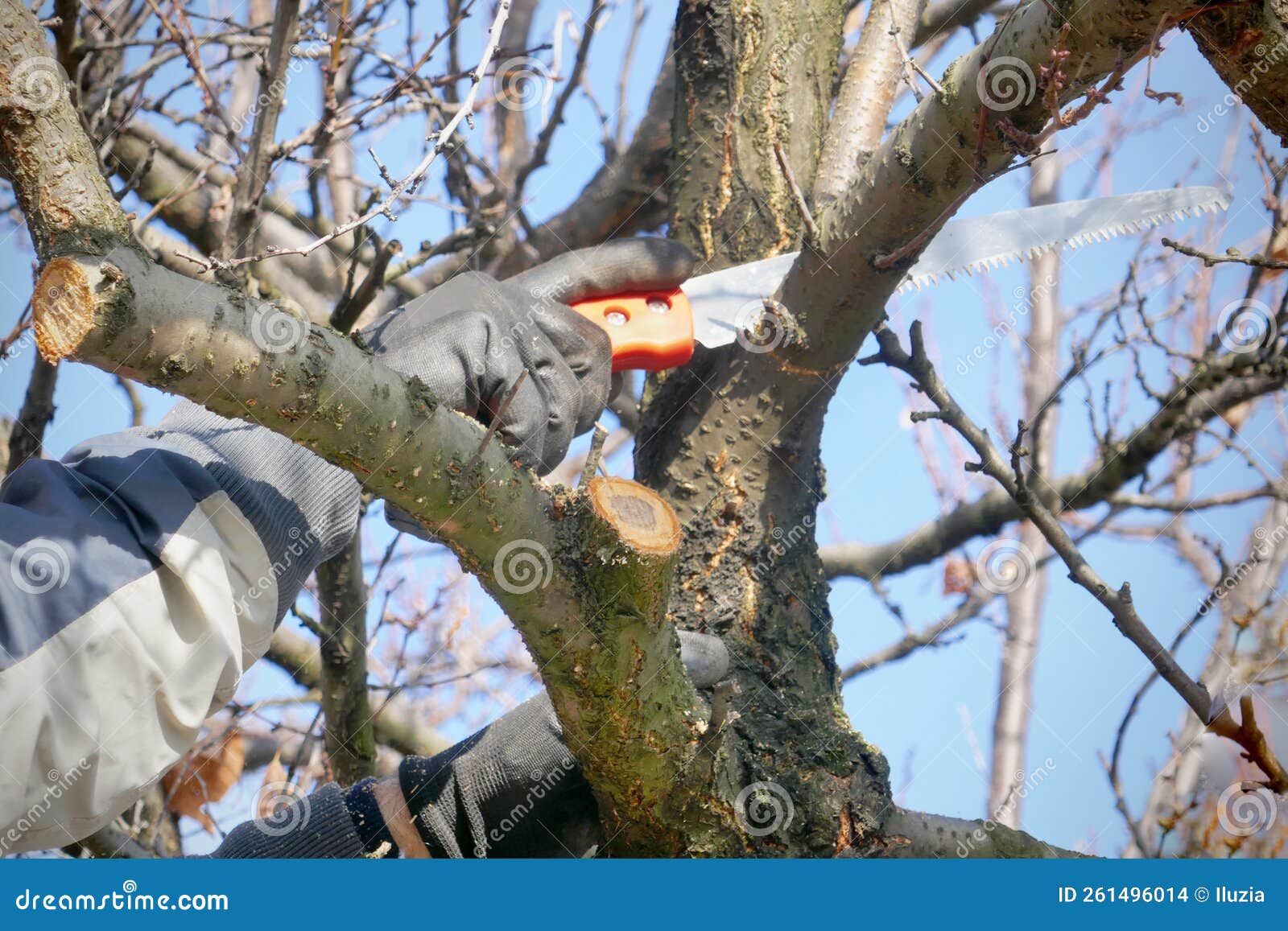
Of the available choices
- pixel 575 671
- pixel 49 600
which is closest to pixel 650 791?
pixel 575 671

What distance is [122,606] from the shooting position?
1.65 metres

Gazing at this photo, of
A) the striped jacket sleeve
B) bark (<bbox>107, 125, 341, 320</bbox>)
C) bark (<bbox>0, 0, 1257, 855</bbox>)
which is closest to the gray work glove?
bark (<bbox>0, 0, 1257, 855</bbox>)

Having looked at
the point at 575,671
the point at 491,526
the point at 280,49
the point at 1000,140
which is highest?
the point at 280,49

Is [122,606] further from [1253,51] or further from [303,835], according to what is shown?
[1253,51]

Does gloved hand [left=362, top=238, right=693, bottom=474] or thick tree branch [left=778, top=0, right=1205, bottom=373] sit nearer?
thick tree branch [left=778, top=0, right=1205, bottom=373]

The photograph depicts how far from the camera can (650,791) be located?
1922 millimetres

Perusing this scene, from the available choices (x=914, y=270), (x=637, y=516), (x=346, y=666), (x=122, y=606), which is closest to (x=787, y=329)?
(x=914, y=270)

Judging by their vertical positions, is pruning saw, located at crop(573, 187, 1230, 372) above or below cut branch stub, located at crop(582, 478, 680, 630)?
above

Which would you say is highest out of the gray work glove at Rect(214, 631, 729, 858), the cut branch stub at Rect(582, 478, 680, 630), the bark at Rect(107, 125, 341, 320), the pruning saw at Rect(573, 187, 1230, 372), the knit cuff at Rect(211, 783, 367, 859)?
the bark at Rect(107, 125, 341, 320)

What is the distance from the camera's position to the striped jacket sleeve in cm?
158

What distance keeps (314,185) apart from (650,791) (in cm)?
194

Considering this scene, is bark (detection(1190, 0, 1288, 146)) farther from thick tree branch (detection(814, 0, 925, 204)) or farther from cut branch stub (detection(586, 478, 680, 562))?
thick tree branch (detection(814, 0, 925, 204))

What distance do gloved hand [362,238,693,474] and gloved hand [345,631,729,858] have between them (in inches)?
20.0

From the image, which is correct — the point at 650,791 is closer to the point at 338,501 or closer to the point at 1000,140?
the point at 338,501
